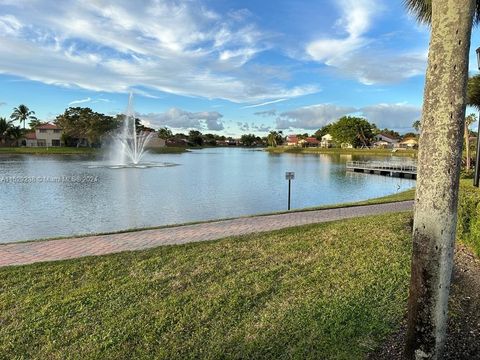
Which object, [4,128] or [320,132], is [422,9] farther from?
→ [320,132]

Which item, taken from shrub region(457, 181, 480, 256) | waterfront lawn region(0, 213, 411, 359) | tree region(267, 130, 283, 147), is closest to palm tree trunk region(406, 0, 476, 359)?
waterfront lawn region(0, 213, 411, 359)

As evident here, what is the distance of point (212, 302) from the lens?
13.2 ft

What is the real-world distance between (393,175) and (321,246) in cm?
3125

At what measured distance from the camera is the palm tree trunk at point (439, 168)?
2412 millimetres

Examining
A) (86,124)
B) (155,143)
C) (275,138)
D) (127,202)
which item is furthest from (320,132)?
(127,202)

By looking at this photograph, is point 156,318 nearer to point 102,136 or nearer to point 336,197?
point 336,197

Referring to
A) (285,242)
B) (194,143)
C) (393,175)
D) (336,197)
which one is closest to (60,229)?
(285,242)

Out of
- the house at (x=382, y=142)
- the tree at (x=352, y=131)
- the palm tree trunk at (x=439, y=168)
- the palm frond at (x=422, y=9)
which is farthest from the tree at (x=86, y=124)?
the house at (x=382, y=142)

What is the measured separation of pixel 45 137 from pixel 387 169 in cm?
6874

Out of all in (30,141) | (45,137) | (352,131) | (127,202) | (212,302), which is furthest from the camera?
(352,131)

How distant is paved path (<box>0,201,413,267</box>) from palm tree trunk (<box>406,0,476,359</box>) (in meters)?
4.81

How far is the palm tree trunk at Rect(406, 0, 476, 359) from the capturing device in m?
2.41

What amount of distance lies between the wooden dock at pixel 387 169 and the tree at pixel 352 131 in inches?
2216

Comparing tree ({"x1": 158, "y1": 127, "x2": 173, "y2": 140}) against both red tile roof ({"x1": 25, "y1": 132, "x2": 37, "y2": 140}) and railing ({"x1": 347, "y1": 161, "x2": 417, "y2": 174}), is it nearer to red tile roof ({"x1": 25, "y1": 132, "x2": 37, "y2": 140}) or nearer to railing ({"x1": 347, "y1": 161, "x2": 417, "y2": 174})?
red tile roof ({"x1": 25, "y1": 132, "x2": 37, "y2": 140})
